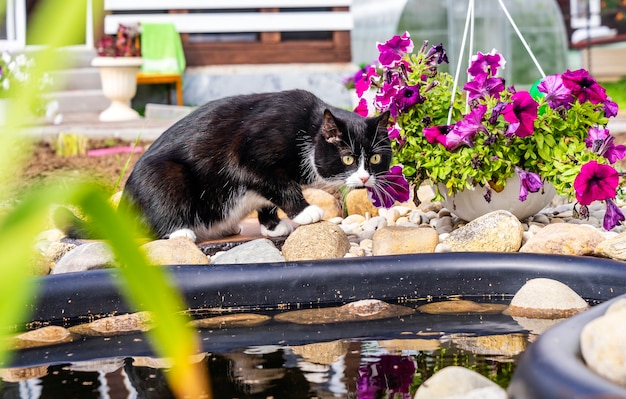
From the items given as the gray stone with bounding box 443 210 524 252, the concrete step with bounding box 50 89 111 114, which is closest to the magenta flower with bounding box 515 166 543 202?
the gray stone with bounding box 443 210 524 252

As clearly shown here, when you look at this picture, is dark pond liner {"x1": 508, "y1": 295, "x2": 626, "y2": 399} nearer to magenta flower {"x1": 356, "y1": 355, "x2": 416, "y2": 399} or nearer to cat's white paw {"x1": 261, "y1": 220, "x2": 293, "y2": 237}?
magenta flower {"x1": 356, "y1": 355, "x2": 416, "y2": 399}

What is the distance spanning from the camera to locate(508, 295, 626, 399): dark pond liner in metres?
1.08

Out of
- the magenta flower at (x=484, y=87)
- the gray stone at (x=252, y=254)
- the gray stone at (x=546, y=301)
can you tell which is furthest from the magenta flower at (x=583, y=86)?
the gray stone at (x=252, y=254)

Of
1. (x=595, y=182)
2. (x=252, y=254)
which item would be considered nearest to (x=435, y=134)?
(x=595, y=182)

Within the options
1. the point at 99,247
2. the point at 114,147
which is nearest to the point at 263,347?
the point at 99,247

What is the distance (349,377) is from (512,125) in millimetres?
1523

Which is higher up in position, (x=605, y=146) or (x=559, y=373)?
(x=605, y=146)

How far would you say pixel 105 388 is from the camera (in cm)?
203

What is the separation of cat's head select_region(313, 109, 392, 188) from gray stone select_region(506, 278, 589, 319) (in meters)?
0.87

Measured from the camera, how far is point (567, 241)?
3125 mm

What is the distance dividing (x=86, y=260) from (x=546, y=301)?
154 centimetres

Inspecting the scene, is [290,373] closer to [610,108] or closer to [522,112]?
[522,112]

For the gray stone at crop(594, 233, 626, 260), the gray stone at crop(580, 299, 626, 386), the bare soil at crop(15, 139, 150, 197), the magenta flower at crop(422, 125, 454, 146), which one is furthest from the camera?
the bare soil at crop(15, 139, 150, 197)

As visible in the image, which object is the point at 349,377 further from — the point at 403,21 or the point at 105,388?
the point at 403,21
